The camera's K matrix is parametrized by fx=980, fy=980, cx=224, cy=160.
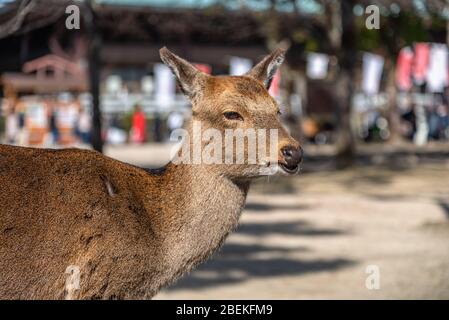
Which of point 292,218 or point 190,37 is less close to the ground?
point 190,37

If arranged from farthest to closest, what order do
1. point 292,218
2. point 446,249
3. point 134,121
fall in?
point 134,121, point 292,218, point 446,249

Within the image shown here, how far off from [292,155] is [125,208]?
3.66ft

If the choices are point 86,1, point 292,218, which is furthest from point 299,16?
point 86,1

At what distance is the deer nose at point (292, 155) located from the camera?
619cm

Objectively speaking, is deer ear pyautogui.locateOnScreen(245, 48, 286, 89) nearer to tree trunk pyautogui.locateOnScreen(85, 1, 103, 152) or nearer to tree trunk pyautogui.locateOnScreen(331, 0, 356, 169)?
tree trunk pyautogui.locateOnScreen(85, 1, 103, 152)

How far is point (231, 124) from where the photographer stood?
6.51 meters

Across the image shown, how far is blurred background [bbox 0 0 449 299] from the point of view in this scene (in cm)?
1382

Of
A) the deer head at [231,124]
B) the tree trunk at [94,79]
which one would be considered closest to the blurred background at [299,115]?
the tree trunk at [94,79]

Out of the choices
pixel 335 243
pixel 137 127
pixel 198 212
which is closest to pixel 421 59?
pixel 137 127

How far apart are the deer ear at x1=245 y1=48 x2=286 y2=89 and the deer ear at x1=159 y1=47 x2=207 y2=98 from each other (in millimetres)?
463

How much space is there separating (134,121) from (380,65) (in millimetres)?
12568

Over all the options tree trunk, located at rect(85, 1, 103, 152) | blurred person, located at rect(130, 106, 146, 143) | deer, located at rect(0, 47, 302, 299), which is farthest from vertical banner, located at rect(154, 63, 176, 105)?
deer, located at rect(0, 47, 302, 299)

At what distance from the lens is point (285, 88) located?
3884cm
